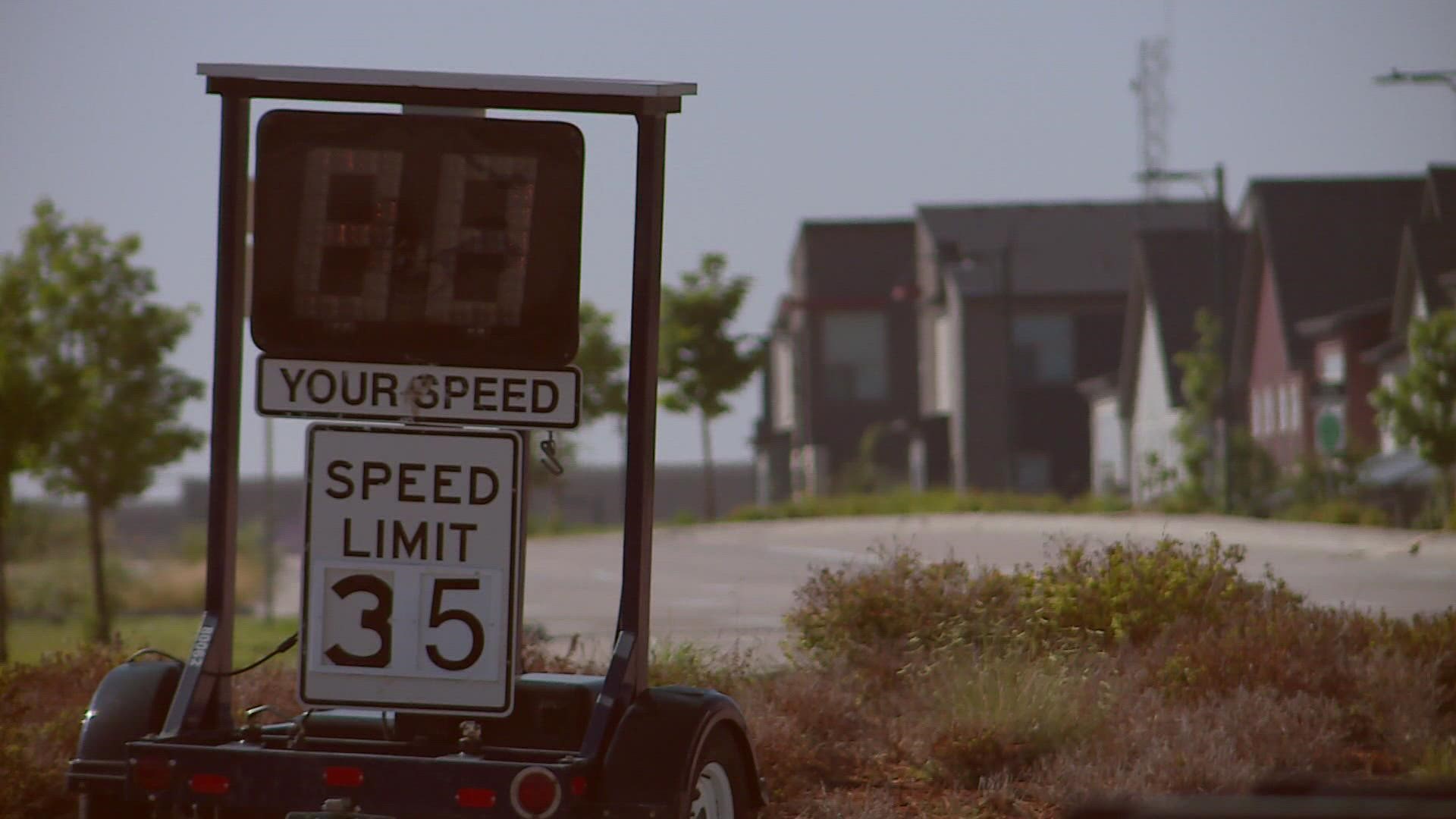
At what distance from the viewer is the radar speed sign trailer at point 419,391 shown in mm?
7039

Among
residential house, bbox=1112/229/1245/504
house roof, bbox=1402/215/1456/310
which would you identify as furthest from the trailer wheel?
residential house, bbox=1112/229/1245/504

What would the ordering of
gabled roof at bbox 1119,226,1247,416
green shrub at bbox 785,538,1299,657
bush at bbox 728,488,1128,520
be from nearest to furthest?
green shrub at bbox 785,538,1299,657
bush at bbox 728,488,1128,520
gabled roof at bbox 1119,226,1247,416

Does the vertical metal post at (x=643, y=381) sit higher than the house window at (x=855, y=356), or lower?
lower

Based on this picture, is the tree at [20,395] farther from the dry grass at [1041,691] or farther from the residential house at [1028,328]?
the residential house at [1028,328]

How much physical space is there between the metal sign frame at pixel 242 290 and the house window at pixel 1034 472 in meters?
63.5

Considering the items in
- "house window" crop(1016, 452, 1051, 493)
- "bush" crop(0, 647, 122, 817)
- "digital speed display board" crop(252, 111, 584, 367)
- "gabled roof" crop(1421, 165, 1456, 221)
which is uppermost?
"gabled roof" crop(1421, 165, 1456, 221)

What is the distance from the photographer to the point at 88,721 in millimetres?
7070

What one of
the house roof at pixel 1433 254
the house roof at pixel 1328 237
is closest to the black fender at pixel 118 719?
the house roof at pixel 1433 254

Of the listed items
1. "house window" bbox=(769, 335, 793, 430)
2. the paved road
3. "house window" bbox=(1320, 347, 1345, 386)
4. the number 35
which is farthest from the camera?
"house window" bbox=(769, 335, 793, 430)

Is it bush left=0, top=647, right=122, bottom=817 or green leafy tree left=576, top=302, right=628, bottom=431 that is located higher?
green leafy tree left=576, top=302, right=628, bottom=431

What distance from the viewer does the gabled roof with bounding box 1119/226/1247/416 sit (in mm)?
61188

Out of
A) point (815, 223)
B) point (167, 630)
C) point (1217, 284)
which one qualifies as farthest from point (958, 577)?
point (815, 223)

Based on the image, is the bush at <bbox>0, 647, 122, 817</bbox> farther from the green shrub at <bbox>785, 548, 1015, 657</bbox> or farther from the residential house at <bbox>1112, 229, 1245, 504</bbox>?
the residential house at <bbox>1112, 229, 1245, 504</bbox>

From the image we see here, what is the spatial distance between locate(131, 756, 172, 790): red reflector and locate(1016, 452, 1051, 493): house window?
64.4 metres
